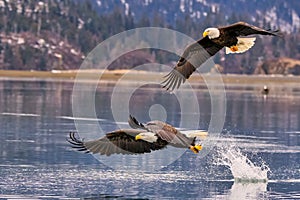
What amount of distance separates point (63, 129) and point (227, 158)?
9.66m

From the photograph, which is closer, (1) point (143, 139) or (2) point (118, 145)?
(1) point (143, 139)

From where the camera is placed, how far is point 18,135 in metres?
34.2

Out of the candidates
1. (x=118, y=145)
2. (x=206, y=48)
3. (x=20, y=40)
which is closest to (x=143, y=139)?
(x=118, y=145)

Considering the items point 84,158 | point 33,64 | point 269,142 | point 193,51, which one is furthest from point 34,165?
point 33,64

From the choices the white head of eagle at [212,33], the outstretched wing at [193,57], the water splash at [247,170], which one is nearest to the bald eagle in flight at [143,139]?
the outstretched wing at [193,57]

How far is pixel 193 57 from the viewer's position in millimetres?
20625

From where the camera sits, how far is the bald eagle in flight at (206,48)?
65.8 feet

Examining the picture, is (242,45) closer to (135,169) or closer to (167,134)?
(167,134)

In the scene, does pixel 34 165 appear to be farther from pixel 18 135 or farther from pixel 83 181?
pixel 18 135

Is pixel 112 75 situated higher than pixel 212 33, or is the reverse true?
pixel 112 75

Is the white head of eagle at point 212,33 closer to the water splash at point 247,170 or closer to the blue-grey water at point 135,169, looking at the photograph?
the blue-grey water at point 135,169

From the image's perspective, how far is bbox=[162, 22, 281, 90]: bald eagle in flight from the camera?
20047 millimetres

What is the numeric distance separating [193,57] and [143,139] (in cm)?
288

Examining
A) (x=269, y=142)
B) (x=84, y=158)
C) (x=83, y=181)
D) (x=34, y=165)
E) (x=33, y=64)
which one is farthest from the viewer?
(x=33, y=64)
